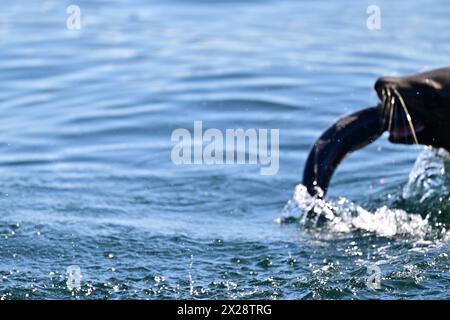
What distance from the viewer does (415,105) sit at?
27.5 feet

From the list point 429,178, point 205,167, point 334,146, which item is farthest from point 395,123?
point 205,167

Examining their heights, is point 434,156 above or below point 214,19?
below

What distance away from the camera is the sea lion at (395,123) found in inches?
330

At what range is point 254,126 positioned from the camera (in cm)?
1151

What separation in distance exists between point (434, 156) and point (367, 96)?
3105 mm

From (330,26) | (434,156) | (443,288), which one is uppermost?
(330,26)

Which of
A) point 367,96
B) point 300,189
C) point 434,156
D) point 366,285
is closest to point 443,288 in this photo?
point 366,285

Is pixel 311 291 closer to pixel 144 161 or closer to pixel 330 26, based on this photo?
pixel 144 161

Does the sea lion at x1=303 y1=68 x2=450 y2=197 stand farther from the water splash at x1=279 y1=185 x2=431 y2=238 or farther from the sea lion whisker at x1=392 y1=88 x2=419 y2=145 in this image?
the water splash at x1=279 y1=185 x2=431 y2=238

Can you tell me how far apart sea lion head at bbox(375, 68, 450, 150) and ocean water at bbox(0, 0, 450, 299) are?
2.05 feet

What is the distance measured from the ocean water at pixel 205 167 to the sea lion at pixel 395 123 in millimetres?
270

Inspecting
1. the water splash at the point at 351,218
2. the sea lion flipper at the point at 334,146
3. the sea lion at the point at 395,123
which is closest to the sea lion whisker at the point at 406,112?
the sea lion at the point at 395,123

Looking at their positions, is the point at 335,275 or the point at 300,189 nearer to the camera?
the point at 335,275
